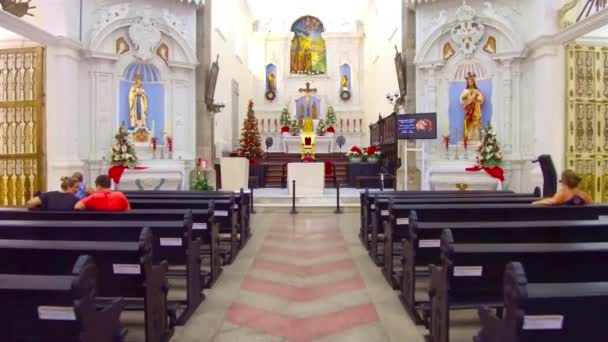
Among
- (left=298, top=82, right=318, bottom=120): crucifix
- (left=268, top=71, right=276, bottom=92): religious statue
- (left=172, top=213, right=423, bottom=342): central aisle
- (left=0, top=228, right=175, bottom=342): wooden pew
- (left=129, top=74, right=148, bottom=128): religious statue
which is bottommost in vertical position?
(left=172, top=213, right=423, bottom=342): central aisle

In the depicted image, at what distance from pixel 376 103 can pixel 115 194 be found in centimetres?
1772

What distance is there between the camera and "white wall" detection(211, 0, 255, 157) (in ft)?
55.1

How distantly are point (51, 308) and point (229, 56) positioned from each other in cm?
1779

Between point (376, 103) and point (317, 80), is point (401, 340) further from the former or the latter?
point (317, 80)

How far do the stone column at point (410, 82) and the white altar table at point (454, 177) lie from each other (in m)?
0.44

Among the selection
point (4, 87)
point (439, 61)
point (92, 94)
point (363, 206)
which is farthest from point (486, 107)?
point (4, 87)

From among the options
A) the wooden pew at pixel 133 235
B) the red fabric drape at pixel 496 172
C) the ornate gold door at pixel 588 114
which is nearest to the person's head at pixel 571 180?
the wooden pew at pixel 133 235

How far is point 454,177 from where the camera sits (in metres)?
12.5

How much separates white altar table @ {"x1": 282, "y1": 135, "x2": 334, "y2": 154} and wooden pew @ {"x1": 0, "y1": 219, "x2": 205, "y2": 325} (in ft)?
58.6

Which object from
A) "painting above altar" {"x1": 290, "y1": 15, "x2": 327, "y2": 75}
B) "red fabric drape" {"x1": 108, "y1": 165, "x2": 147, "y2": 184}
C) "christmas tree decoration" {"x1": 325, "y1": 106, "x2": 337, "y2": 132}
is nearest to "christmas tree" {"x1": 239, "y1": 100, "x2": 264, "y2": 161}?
"red fabric drape" {"x1": 108, "y1": 165, "x2": 147, "y2": 184}

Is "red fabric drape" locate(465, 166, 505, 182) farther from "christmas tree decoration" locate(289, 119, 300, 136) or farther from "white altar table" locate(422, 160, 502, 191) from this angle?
"christmas tree decoration" locate(289, 119, 300, 136)

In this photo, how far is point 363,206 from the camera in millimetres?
8516

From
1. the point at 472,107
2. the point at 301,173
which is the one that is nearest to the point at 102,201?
the point at 301,173

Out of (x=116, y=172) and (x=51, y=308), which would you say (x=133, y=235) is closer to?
(x=51, y=308)
